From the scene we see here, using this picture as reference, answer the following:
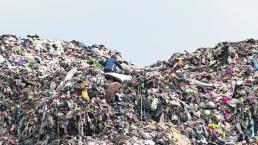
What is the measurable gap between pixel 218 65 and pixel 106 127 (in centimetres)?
685

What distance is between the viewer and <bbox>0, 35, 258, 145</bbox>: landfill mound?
13914 millimetres

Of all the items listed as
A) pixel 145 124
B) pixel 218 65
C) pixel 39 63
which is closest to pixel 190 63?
pixel 218 65

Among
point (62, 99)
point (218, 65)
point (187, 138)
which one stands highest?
point (218, 65)

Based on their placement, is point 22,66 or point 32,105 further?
point 22,66

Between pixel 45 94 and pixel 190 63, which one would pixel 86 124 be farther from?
pixel 190 63

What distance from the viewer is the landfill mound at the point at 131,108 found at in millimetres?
13914

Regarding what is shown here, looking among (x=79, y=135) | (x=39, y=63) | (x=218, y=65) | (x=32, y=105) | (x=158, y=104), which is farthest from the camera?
(x=39, y=63)

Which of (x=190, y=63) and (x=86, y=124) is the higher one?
(x=190, y=63)

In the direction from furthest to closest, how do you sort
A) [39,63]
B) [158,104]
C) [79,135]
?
[39,63] → [158,104] → [79,135]

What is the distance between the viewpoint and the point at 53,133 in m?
14.0

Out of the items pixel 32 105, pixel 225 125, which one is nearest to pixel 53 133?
pixel 32 105

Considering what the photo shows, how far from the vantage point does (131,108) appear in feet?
48.2

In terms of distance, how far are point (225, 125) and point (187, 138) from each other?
1.41m

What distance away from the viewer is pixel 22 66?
20.8 m
